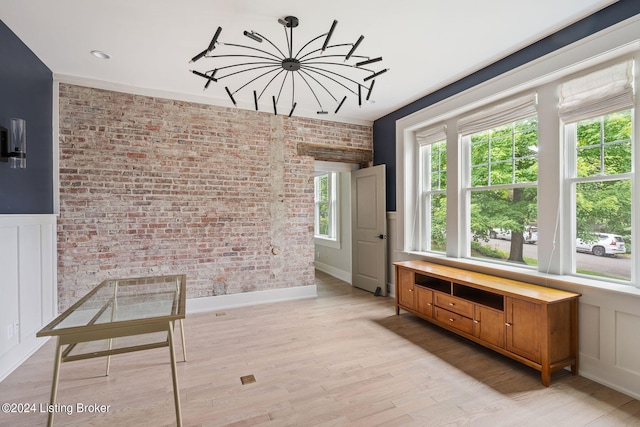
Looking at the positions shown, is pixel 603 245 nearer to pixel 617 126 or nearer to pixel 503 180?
pixel 617 126

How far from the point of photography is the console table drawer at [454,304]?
3.06m

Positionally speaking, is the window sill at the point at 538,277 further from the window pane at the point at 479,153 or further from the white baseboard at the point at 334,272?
the white baseboard at the point at 334,272

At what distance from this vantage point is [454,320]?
10.6 feet

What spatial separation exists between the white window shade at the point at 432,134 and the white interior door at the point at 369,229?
2.40 ft

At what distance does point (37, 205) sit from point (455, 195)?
472 centimetres

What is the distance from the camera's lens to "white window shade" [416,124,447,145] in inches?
162

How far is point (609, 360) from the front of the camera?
7.86ft

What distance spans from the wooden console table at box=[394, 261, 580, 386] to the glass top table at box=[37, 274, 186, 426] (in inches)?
103

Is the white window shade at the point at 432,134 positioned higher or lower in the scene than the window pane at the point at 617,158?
higher

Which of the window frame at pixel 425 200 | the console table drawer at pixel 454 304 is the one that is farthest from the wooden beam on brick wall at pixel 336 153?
the console table drawer at pixel 454 304

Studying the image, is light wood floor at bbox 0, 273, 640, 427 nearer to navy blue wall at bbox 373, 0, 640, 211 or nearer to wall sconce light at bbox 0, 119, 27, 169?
wall sconce light at bbox 0, 119, 27, 169

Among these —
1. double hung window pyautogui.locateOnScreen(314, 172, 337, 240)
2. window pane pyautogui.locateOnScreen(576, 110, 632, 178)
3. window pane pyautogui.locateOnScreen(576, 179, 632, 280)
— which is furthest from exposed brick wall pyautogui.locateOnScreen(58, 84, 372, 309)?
window pane pyautogui.locateOnScreen(576, 179, 632, 280)

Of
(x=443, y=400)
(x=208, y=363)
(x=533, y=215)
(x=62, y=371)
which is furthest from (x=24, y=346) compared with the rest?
(x=533, y=215)

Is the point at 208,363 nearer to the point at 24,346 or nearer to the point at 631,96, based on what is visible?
the point at 24,346
